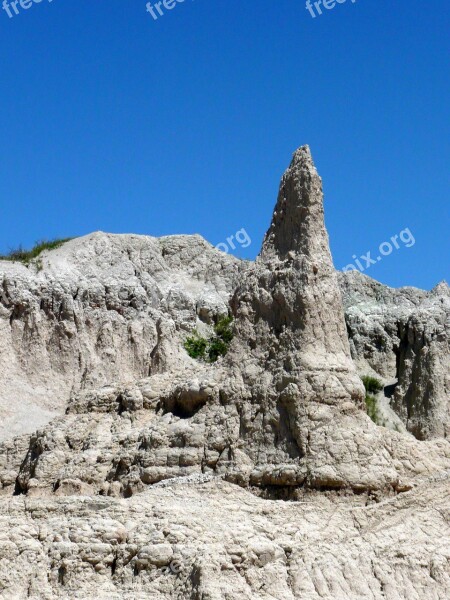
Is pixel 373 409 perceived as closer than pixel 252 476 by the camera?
No

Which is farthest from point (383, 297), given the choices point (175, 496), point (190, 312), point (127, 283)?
point (175, 496)

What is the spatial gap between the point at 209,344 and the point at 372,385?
21.2ft

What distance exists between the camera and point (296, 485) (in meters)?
19.2

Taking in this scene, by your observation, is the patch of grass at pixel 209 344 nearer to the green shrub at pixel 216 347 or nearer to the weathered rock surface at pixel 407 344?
the green shrub at pixel 216 347

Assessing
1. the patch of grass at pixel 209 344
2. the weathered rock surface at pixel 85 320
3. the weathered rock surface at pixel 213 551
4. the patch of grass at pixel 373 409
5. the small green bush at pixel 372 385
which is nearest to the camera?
the weathered rock surface at pixel 213 551

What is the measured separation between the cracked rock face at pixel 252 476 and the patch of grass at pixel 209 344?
60.8 ft

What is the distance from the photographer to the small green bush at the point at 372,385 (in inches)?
1730

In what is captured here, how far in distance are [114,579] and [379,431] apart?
617 cm

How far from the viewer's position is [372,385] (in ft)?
145

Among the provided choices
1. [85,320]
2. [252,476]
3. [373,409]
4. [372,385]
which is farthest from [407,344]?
[252,476]

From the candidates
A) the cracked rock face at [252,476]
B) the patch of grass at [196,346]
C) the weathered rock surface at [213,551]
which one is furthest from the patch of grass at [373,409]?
the weathered rock surface at [213,551]

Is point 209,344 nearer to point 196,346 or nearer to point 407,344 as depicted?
point 196,346

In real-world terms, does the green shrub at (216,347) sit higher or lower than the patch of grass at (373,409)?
higher

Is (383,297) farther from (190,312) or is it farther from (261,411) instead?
(261,411)
